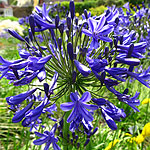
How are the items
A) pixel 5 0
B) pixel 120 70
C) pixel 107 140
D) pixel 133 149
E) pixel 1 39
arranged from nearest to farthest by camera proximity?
pixel 120 70, pixel 133 149, pixel 107 140, pixel 1 39, pixel 5 0

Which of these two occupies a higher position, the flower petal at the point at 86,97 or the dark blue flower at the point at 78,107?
the flower petal at the point at 86,97

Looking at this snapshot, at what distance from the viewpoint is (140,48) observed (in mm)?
1380

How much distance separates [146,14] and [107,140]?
333cm

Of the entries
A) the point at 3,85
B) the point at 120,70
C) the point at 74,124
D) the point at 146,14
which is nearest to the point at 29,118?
the point at 74,124

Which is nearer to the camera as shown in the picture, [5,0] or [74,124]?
[74,124]

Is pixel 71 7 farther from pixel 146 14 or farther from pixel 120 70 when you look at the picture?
pixel 146 14

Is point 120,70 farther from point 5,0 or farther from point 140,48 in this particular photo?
point 5,0

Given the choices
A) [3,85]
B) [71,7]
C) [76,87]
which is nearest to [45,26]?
[71,7]

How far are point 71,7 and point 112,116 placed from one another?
98 centimetres

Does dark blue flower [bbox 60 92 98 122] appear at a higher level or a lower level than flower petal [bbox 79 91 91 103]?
lower

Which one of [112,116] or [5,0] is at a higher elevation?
[5,0]

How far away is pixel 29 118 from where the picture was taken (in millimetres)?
1349

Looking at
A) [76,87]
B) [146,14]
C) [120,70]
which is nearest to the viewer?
[120,70]

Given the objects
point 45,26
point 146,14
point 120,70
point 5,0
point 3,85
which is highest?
point 5,0
